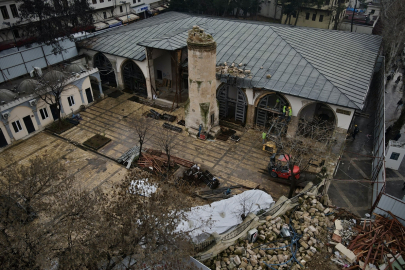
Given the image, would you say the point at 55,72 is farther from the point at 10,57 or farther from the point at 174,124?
the point at 174,124

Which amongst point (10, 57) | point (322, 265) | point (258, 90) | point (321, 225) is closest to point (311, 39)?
point (258, 90)

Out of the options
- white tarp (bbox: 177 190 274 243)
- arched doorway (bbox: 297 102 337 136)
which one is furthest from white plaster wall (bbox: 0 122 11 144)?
arched doorway (bbox: 297 102 337 136)

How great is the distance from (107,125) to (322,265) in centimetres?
2513

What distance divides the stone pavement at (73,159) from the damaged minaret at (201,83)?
8.77m

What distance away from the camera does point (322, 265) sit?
15.3 metres

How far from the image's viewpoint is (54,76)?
3012 cm

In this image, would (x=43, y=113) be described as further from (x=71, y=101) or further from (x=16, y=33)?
(x=16, y=33)

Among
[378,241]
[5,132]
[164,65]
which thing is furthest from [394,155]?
[5,132]

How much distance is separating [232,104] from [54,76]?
18.8 m

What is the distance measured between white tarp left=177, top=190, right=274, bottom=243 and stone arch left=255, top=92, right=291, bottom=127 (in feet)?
37.0

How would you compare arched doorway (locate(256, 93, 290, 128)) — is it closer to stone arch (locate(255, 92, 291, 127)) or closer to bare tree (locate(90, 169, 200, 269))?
stone arch (locate(255, 92, 291, 127))

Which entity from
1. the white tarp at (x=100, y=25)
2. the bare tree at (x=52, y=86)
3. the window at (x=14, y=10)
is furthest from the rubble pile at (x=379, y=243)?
the white tarp at (x=100, y=25)

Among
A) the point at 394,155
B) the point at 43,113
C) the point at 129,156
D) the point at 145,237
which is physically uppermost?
the point at 145,237

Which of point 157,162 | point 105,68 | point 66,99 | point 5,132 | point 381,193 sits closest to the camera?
point 381,193
